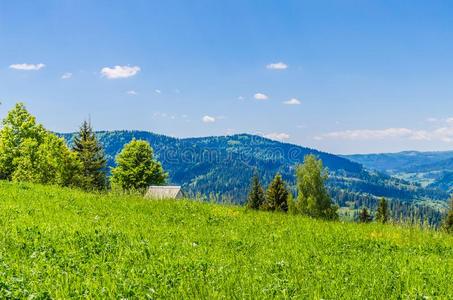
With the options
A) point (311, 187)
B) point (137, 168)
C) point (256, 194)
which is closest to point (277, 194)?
point (256, 194)

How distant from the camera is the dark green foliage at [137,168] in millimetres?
83500

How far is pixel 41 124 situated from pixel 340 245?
67229 millimetres

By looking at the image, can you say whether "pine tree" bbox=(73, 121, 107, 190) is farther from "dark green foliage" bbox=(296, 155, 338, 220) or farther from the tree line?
"dark green foliage" bbox=(296, 155, 338, 220)

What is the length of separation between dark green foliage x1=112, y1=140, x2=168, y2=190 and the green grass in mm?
67970

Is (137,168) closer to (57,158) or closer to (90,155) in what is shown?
(90,155)

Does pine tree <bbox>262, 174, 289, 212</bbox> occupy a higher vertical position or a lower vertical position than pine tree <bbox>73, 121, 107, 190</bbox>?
lower

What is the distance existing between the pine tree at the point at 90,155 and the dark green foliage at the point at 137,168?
292 centimetres

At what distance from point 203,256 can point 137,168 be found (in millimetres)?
76710

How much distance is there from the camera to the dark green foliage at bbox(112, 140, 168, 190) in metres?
83.5

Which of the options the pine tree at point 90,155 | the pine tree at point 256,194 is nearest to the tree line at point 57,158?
the pine tree at point 90,155

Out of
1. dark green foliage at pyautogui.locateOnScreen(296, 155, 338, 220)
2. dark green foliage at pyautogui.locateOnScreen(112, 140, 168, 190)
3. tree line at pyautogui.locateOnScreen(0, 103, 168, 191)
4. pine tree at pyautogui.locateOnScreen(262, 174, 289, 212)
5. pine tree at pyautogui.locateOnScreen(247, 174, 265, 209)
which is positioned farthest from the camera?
pine tree at pyautogui.locateOnScreen(247, 174, 265, 209)

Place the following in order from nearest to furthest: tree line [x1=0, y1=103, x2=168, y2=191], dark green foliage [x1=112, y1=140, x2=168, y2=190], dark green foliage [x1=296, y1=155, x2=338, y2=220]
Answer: tree line [x1=0, y1=103, x2=168, y2=191], dark green foliage [x1=296, y1=155, x2=338, y2=220], dark green foliage [x1=112, y1=140, x2=168, y2=190]

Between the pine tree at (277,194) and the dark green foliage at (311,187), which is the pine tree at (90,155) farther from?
the dark green foliage at (311,187)

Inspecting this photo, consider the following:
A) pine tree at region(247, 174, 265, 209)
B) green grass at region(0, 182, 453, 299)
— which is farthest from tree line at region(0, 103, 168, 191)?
green grass at region(0, 182, 453, 299)
